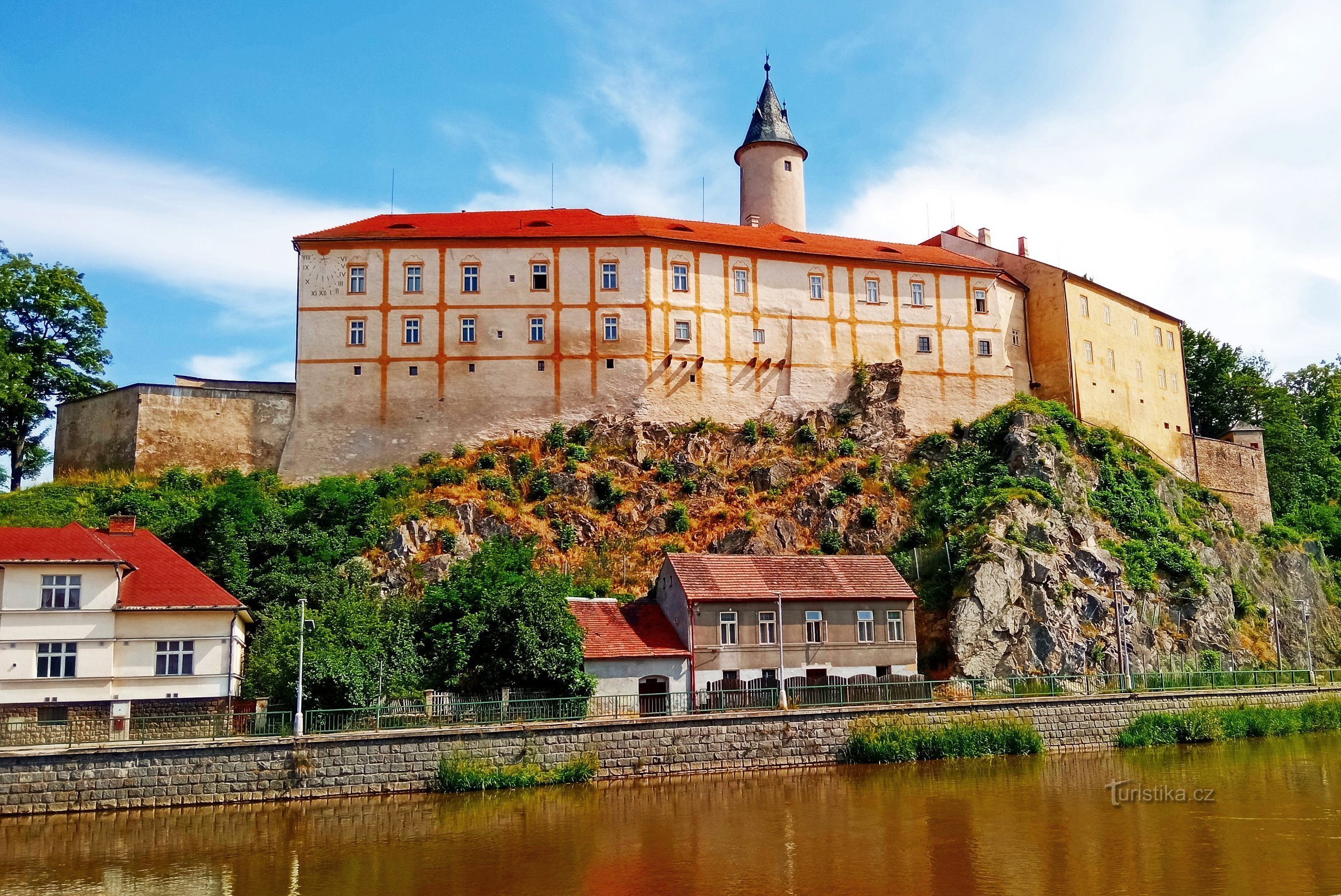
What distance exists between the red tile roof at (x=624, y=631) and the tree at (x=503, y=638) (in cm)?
127

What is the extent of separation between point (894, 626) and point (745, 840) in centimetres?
1731

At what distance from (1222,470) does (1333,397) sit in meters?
22.5

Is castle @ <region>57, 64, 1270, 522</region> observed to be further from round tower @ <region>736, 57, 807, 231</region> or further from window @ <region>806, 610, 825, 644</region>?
window @ <region>806, 610, 825, 644</region>

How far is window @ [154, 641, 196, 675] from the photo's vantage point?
3772 cm

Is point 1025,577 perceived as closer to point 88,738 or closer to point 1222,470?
point 1222,470

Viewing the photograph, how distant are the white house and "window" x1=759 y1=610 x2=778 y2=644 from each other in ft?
58.3

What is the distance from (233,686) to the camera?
3909 centimetres

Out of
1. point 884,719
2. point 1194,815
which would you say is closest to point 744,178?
point 884,719

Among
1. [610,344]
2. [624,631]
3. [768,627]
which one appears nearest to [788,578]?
[768,627]

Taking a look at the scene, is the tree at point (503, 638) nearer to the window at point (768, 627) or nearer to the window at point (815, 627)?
the window at point (768, 627)

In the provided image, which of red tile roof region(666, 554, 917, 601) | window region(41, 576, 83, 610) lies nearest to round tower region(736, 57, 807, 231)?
red tile roof region(666, 554, 917, 601)

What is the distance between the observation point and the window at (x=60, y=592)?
121ft

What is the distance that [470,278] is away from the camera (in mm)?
61062

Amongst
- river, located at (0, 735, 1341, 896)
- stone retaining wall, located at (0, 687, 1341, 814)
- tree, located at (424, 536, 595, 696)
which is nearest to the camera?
river, located at (0, 735, 1341, 896)
